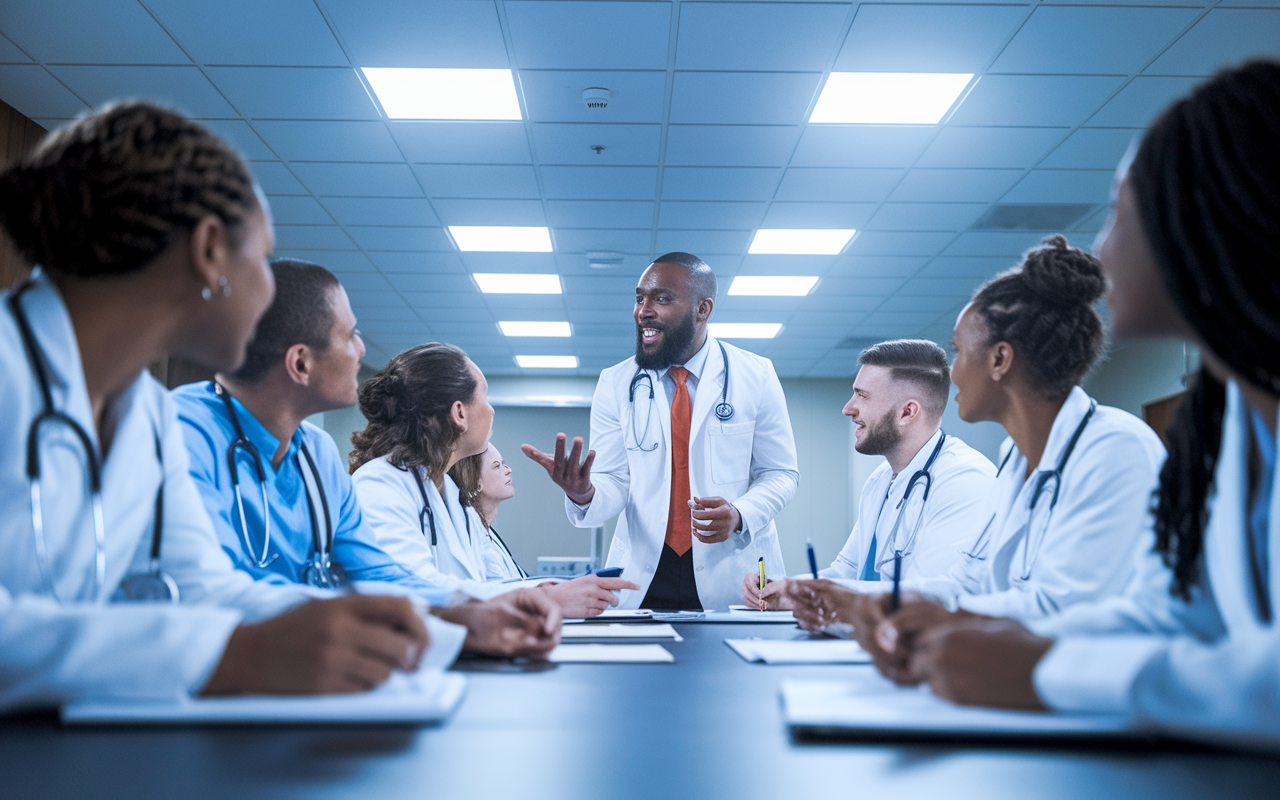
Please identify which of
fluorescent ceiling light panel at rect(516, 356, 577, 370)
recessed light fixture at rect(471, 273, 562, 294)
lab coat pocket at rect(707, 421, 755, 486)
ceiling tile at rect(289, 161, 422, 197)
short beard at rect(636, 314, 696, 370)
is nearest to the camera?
lab coat pocket at rect(707, 421, 755, 486)

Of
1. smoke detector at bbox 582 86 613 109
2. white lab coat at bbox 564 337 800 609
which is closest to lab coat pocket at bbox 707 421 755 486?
white lab coat at bbox 564 337 800 609

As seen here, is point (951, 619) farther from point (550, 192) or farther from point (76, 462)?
point (550, 192)

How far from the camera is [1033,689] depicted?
0.73m

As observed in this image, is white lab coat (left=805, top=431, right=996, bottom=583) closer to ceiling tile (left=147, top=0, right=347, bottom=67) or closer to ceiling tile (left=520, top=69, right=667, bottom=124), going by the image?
ceiling tile (left=520, top=69, right=667, bottom=124)

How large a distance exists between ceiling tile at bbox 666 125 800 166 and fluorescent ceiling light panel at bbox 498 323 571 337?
3649 mm

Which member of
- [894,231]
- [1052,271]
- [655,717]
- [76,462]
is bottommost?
[655,717]

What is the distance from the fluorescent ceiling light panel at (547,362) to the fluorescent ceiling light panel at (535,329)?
121cm

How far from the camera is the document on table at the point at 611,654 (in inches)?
45.0

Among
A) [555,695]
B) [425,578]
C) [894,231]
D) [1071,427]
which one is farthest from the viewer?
[894,231]

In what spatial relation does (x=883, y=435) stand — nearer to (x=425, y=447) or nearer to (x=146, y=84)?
(x=425, y=447)

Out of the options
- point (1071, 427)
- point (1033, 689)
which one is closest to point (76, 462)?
point (1033, 689)

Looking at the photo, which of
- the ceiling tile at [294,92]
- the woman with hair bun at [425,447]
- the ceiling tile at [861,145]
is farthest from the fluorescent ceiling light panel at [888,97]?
the woman with hair bun at [425,447]

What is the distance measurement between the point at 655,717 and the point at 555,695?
14 cm

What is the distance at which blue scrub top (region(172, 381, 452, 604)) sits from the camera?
1.35 metres
